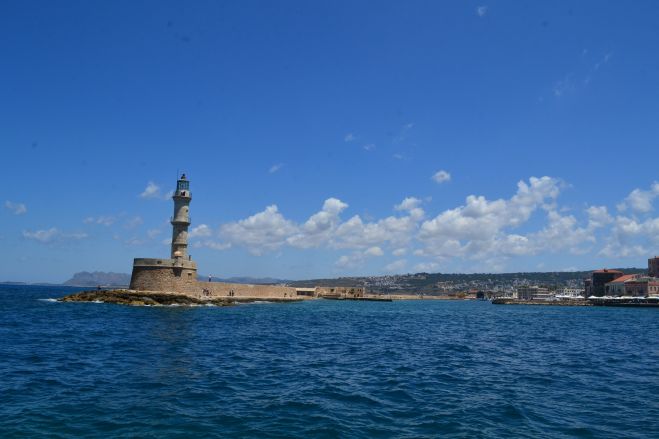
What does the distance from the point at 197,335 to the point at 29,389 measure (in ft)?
47.4

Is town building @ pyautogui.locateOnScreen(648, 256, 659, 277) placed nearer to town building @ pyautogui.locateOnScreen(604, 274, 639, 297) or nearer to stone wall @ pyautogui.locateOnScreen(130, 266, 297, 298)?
town building @ pyautogui.locateOnScreen(604, 274, 639, 297)

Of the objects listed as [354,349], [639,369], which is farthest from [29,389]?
[639,369]

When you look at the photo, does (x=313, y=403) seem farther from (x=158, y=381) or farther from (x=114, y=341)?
(x=114, y=341)

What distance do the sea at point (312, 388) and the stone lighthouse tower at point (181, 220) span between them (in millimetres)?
28630

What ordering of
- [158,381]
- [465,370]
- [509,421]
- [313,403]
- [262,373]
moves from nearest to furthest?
[509,421], [313,403], [158,381], [262,373], [465,370]

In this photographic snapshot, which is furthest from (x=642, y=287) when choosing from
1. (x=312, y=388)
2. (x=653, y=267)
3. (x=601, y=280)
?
(x=312, y=388)

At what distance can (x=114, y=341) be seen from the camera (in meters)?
24.4

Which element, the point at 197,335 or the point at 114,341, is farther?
the point at 197,335

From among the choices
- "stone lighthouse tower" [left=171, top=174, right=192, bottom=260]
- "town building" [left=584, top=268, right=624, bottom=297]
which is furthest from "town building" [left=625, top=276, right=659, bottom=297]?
"stone lighthouse tower" [left=171, top=174, right=192, bottom=260]

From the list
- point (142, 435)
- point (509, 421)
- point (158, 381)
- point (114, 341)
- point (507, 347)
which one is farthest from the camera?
point (507, 347)

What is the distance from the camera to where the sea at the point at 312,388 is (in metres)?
11.5

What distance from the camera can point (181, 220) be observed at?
57.2m

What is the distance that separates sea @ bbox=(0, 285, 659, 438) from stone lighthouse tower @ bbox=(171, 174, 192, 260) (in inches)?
1127

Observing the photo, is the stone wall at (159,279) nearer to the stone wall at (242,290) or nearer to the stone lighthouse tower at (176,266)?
the stone lighthouse tower at (176,266)
